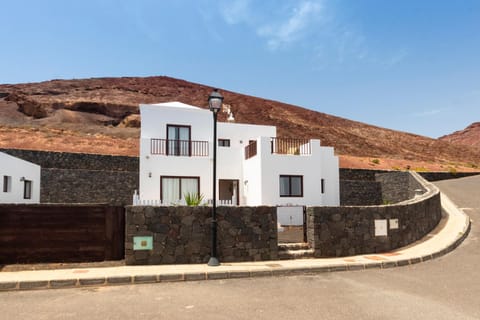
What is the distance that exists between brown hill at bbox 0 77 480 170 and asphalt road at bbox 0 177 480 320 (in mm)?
32759

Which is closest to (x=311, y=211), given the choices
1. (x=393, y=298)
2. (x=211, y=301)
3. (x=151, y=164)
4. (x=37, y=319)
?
(x=393, y=298)

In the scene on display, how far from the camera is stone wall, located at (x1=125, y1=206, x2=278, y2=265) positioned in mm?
9852

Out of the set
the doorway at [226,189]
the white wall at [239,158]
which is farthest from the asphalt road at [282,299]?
the doorway at [226,189]

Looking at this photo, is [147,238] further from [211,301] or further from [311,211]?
[311,211]

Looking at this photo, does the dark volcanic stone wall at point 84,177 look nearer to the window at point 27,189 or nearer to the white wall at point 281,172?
the window at point 27,189

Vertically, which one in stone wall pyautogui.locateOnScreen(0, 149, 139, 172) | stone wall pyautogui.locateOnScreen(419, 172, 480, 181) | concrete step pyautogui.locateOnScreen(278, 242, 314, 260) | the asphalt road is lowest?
the asphalt road

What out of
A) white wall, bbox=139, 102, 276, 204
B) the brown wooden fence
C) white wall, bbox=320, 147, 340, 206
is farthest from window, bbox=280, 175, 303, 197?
the brown wooden fence

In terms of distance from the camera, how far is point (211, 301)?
6832 mm

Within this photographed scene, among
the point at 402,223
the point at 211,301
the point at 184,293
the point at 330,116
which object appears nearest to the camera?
the point at 211,301

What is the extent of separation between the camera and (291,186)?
19891 millimetres

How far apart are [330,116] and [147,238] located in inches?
2856

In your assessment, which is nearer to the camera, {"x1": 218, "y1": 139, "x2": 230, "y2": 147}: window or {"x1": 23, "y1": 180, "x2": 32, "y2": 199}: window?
{"x1": 23, "y1": 180, "x2": 32, "y2": 199}: window

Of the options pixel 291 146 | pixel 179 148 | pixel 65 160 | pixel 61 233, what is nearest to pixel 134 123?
pixel 65 160

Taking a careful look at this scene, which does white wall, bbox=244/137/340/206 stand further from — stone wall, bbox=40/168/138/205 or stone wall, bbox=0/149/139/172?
stone wall, bbox=0/149/139/172
